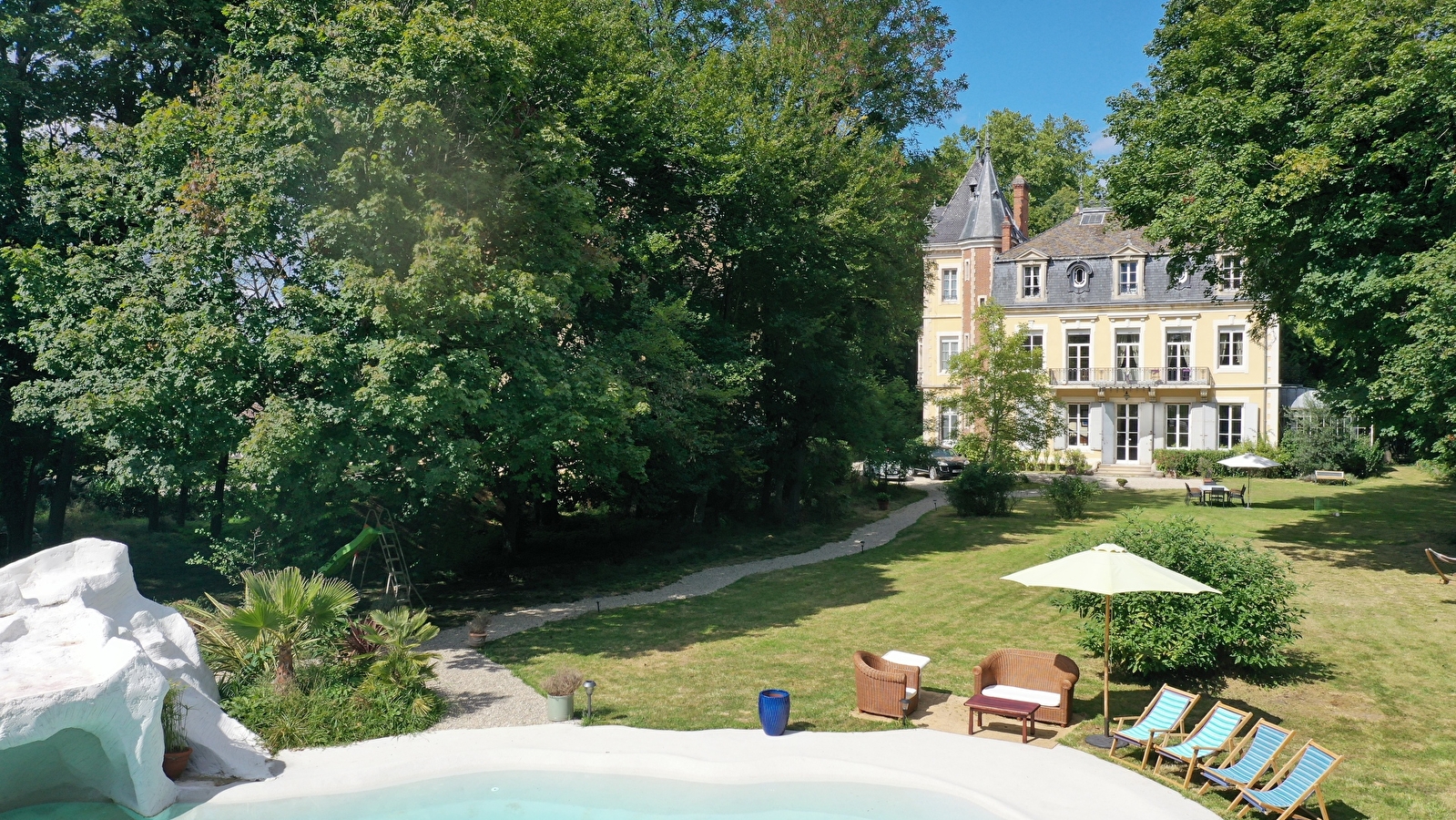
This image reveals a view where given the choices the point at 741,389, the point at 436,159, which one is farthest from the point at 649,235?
the point at 436,159

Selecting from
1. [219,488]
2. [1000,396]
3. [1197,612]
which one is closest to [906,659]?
[1197,612]

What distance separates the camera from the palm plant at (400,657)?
12078mm

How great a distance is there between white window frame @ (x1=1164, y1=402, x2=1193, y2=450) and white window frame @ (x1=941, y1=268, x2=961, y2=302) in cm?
1175

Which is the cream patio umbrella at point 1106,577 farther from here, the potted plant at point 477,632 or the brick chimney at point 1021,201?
the brick chimney at point 1021,201

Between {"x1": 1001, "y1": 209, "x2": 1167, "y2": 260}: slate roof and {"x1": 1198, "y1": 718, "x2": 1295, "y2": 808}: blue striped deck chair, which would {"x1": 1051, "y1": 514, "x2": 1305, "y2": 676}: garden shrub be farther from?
{"x1": 1001, "y1": 209, "x2": 1167, "y2": 260}: slate roof

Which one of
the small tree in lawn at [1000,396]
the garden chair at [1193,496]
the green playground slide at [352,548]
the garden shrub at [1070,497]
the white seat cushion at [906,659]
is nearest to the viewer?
the white seat cushion at [906,659]

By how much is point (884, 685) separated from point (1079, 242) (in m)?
40.5

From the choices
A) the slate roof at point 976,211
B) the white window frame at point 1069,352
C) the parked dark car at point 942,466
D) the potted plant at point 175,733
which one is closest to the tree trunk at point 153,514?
the potted plant at point 175,733

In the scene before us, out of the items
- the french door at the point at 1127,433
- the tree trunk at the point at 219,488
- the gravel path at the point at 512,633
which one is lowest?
the gravel path at the point at 512,633

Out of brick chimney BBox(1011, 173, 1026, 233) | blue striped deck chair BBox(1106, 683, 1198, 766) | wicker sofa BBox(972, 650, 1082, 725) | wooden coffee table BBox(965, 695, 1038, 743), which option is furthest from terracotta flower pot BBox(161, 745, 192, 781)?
brick chimney BBox(1011, 173, 1026, 233)

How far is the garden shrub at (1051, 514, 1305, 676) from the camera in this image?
1222 cm

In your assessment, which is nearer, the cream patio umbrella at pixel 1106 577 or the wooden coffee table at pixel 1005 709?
the cream patio umbrella at pixel 1106 577

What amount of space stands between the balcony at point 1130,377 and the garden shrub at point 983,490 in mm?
14386

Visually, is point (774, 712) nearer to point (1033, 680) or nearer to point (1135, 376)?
point (1033, 680)
